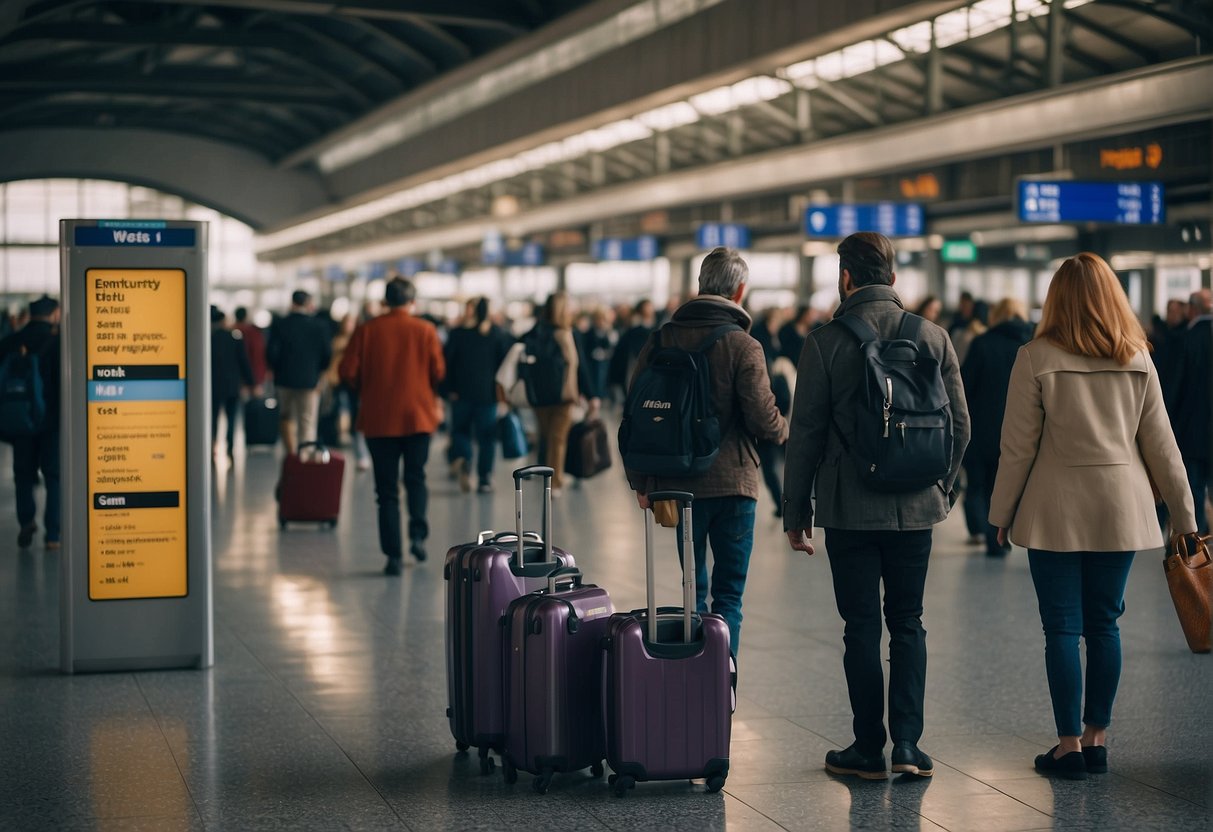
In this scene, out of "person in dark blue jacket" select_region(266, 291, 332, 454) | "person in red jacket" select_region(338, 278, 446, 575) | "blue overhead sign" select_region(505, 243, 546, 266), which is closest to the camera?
"person in red jacket" select_region(338, 278, 446, 575)

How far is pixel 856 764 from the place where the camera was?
16.6ft

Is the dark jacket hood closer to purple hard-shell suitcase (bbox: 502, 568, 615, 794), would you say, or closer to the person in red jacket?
purple hard-shell suitcase (bbox: 502, 568, 615, 794)

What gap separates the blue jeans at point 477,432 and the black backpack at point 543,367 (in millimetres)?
1039

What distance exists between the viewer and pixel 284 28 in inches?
1281

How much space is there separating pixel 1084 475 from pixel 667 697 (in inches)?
60.1

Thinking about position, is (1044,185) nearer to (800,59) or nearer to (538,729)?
(800,59)

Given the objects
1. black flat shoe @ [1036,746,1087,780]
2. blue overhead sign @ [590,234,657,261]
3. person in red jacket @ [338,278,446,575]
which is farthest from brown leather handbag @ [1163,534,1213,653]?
blue overhead sign @ [590,234,657,261]

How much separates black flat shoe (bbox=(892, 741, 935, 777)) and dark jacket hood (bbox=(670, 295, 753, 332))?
5.22ft

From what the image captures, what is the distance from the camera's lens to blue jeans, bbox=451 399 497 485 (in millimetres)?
14531

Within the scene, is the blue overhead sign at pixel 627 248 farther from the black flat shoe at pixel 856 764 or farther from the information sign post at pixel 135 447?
the black flat shoe at pixel 856 764

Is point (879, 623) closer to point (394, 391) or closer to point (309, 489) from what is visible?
point (394, 391)

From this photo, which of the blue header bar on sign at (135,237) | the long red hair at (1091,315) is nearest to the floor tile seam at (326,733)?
the blue header bar on sign at (135,237)

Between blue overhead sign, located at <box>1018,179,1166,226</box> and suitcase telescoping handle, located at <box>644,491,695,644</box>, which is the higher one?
blue overhead sign, located at <box>1018,179,1166,226</box>

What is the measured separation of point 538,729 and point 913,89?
609 inches
